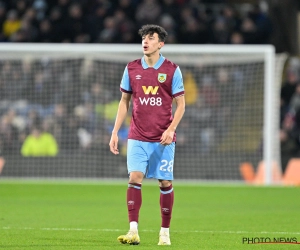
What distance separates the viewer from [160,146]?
345 inches

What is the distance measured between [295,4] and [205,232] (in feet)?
51.2

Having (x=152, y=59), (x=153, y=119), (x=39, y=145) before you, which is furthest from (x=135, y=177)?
(x=39, y=145)

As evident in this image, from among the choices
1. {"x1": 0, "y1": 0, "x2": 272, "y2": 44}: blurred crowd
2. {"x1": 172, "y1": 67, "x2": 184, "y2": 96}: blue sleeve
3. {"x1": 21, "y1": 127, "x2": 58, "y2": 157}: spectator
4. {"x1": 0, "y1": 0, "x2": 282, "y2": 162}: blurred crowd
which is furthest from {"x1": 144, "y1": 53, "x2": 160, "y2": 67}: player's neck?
{"x1": 0, "y1": 0, "x2": 272, "y2": 44}: blurred crowd

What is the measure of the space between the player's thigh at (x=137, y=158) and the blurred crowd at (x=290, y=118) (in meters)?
11.4

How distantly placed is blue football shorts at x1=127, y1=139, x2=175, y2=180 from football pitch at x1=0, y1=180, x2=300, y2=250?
729 mm

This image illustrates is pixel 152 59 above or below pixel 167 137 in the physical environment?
above

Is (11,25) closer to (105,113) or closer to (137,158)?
(105,113)

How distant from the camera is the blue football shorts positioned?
342 inches

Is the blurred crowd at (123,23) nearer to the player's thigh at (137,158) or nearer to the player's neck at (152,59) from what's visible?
the player's neck at (152,59)

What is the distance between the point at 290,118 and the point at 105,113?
14.5ft

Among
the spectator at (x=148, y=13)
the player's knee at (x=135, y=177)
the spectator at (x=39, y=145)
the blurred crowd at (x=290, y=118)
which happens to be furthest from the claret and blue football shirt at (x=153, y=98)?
the spectator at (x=148, y=13)

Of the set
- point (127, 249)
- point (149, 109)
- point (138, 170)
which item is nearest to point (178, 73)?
point (149, 109)

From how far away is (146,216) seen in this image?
1214 centimetres

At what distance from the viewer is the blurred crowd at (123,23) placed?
75.3 feet
